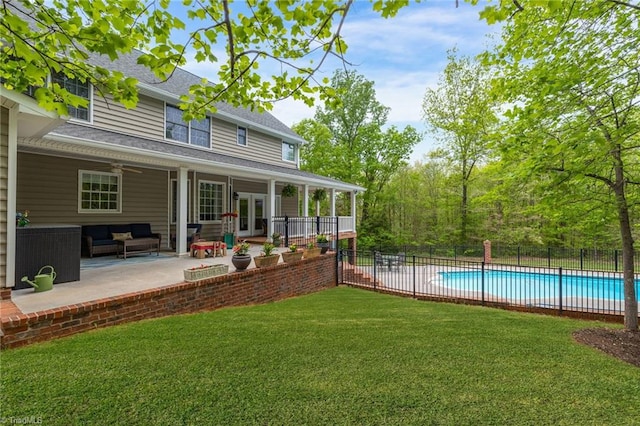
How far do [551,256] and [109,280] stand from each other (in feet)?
68.0

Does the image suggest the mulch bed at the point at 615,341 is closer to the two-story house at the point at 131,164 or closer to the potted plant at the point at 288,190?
the two-story house at the point at 131,164

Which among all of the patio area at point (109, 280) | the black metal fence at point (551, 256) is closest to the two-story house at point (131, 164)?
the patio area at point (109, 280)

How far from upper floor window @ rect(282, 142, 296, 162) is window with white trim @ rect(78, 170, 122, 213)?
29.9 ft

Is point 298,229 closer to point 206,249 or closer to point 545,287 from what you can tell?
point 206,249

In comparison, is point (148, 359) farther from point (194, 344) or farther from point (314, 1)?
point (314, 1)

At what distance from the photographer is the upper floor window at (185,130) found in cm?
1152

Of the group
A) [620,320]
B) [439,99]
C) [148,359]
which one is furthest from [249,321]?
[439,99]

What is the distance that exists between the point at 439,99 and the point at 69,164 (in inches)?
973

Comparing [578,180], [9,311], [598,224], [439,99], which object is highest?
[439,99]

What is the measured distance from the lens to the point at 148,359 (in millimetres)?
3332

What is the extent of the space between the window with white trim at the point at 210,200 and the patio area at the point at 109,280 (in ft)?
11.0

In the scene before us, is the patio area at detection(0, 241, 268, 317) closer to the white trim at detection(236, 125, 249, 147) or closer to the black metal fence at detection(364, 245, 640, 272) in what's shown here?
the white trim at detection(236, 125, 249, 147)

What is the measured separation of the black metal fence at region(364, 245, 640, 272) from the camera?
596 inches

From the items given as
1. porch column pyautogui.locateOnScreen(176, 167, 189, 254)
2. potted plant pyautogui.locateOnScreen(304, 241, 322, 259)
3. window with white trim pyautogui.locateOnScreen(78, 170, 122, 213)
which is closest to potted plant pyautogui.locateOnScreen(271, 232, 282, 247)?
potted plant pyautogui.locateOnScreen(304, 241, 322, 259)
